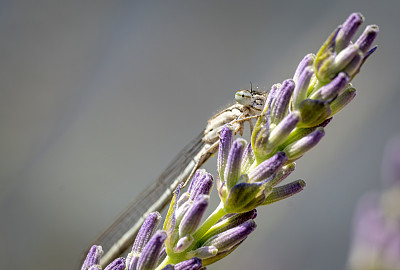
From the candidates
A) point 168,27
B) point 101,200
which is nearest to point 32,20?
point 168,27

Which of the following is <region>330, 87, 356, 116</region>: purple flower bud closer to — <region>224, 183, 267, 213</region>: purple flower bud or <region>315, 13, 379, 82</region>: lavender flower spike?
<region>315, 13, 379, 82</region>: lavender flower spike

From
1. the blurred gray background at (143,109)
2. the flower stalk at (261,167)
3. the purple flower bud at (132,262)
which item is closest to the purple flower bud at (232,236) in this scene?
the flower stalk at (261,167)

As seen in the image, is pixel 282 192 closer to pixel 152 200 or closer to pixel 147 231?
pixel 147 231

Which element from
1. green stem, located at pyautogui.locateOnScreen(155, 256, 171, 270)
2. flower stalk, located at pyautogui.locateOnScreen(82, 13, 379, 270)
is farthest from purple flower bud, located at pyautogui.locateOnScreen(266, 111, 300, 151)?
green stem, located at pyautogui.locateOnScreen(155, 256, 171, 270)

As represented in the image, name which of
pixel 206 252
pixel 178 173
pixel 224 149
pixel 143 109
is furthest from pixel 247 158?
pixel 143 109

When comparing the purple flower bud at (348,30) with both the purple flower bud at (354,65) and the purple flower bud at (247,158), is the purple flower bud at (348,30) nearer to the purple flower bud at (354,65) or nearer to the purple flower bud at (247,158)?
the purple flower bud at (354,65)
